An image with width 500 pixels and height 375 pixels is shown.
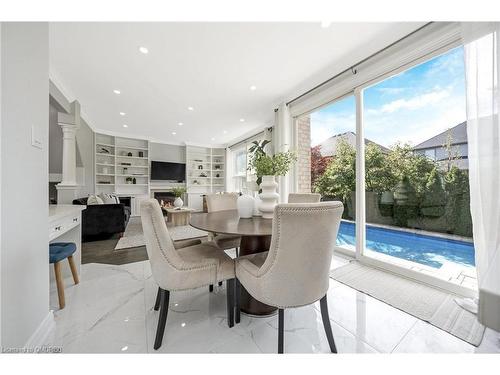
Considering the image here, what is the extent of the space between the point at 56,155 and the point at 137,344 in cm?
597

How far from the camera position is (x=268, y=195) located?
5.84ft

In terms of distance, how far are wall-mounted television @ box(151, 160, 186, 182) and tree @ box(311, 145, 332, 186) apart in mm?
5216

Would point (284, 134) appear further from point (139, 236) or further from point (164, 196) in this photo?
point (164, 196)

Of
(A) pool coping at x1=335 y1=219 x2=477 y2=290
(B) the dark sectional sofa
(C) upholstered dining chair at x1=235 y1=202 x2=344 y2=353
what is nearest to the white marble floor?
(C) upholstered dining chair at x1=235 y1=202 x2=344 y2=353

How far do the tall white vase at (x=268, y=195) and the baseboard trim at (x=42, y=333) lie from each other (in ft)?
5.35

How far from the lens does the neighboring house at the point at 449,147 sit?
73.1 inches

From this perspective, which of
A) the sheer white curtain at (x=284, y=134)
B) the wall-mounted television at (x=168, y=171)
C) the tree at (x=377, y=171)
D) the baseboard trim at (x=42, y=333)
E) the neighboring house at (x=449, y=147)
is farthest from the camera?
the wall-mounted television at (x=168, y=171)

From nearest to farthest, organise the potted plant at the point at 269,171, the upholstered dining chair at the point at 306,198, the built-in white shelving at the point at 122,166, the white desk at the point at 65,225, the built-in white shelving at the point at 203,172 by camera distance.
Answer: the white desk at the point at 65,225
the potted plant at the point at 269,171
the upholstered dining chair at the point at 306,198
the built-in white shelving at the point at 122,166
the built-in white shelving at the point at 203,172

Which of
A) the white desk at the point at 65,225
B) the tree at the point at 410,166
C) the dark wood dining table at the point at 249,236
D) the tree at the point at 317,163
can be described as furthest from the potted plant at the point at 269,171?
the tree at the point at 317,163

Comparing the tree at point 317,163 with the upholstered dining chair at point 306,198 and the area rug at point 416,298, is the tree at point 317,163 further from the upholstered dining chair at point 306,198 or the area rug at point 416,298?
the area rug at point 416,298

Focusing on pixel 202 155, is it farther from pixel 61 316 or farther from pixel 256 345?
pixel 256 345
